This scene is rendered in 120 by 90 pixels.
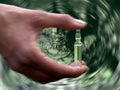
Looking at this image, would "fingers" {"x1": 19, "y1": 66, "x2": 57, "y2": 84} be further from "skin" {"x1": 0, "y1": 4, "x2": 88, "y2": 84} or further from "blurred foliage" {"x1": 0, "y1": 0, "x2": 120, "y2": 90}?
"blurred foliage" {"x1": 0, "y1": 0, "x2": 120, "y2": 90}

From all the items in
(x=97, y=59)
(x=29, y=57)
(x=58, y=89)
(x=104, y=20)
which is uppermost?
(x=29, y=57)

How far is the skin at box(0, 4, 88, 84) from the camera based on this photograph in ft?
2.15

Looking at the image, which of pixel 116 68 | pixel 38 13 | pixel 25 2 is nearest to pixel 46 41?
pixel 25 2

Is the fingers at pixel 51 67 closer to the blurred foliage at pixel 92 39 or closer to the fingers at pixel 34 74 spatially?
the fingers at pixel 34 74

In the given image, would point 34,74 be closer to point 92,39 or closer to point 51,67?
point 51,67

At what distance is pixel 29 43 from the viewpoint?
65cm

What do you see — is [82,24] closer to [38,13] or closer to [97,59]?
[38,13]

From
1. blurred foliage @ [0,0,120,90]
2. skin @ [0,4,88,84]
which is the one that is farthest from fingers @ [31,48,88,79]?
blurred foliage @ [0,0,120,90]

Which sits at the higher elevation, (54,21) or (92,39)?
(54,21)

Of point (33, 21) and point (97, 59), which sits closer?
point (33, 21)

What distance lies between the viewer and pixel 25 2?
1.62 meters

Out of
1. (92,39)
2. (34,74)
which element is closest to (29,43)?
(34,74)

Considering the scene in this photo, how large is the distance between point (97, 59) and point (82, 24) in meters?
0.96

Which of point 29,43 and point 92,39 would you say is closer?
point 29,43
